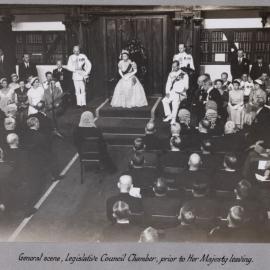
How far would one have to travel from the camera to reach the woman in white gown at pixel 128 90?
20.5 ft

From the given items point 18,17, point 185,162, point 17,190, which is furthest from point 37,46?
point 185,162

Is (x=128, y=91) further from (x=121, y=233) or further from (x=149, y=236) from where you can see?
(x=121, y=233)

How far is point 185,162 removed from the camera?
4.21m

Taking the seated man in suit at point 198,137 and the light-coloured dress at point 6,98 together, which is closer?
the seated man in suit at point 198,137

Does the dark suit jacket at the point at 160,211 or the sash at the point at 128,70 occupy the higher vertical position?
the sash at the point at 128,70

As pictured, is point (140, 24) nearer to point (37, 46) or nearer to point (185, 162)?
point (37, 46)

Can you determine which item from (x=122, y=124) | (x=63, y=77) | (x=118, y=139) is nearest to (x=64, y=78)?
(x=63, y=77)

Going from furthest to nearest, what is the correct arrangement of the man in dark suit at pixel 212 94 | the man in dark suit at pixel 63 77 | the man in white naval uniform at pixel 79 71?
the man in dark suit at pixel 63 77
the man in white naval uniform at pixel 79 71
the man in dark suit at pixel 212 94

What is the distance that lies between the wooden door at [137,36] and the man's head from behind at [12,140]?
9.36 feet

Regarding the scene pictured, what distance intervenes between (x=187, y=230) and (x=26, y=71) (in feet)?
13.4

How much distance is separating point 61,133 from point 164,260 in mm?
2248

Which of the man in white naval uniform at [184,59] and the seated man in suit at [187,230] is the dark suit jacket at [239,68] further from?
the seated man in suit at [187,230]

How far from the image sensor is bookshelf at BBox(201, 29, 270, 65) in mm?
6336

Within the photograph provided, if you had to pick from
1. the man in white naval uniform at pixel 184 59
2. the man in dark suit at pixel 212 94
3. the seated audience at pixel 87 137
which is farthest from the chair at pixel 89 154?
the man in white naval uniform at pixel 184 59
